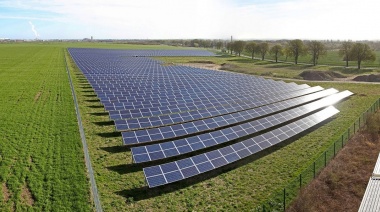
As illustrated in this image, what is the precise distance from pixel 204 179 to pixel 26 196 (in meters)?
10.8

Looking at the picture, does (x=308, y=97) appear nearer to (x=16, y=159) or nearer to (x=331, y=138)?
(x=331, y=138)

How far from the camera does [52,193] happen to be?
16.7 metres

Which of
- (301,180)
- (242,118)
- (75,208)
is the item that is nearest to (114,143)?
(75,208)

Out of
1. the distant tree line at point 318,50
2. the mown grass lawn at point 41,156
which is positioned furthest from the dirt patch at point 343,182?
the distant tree line at point 318,50

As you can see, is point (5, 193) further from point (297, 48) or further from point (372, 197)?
point (297, 48)

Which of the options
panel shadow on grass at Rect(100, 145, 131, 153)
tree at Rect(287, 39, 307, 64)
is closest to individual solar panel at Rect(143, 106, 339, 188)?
panel shadow on grass at Rect(100, 145, 131, 153)

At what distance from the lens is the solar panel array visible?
68.6 feet

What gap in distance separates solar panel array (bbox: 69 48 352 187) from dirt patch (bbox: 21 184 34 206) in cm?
657

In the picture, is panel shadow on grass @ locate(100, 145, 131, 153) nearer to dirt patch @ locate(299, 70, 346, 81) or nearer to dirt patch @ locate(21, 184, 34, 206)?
dirt patch @ locate(21, 184, 34, 206)

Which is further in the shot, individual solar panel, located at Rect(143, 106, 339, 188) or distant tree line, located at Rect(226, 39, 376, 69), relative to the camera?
distant tree line, located at Rect(226, 39, 376, 69)

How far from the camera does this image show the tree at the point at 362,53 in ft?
275

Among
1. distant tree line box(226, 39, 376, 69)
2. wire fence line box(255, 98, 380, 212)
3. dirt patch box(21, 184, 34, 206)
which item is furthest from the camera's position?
distant tree line box(226, 39, 376, 69)

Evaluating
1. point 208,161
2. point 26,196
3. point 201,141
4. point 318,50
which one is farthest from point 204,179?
point 318,50

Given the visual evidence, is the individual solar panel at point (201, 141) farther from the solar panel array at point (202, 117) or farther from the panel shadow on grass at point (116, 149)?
the panel shadow on grass at point (116, 149)
